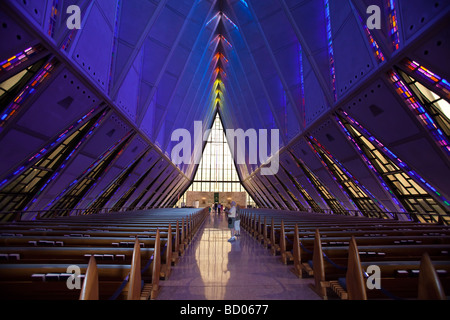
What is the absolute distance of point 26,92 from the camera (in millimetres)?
5512

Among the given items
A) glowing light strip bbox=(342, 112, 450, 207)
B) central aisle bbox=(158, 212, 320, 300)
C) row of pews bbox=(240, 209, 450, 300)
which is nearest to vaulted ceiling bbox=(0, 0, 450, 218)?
glowing light strip bbox=(342, 112, 450, 207)

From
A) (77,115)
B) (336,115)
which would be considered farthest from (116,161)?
(336,115)

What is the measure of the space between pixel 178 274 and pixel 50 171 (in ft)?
20.5

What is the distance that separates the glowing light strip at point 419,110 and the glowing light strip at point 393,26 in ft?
2.22

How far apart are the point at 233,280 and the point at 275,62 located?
984cm

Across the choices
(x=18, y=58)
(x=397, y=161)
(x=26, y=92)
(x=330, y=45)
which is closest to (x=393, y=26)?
(x=330, y=45)

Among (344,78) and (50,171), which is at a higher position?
(344,78)

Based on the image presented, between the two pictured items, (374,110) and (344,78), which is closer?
(374,110)

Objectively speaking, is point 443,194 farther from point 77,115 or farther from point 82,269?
point 77,115

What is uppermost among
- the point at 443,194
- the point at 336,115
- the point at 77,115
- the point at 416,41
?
the point at 336,115

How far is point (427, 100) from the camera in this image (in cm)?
588

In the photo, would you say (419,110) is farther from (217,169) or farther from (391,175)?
(217,169)

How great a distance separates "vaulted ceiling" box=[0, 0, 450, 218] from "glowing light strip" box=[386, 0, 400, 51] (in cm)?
4

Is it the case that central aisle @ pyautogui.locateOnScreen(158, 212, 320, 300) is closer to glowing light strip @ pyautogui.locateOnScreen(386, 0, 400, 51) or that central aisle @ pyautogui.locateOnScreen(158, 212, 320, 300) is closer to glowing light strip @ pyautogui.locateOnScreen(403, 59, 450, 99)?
glowing light strip @ pyautogui.locateOnScreen(403, 59, 450, 99)
